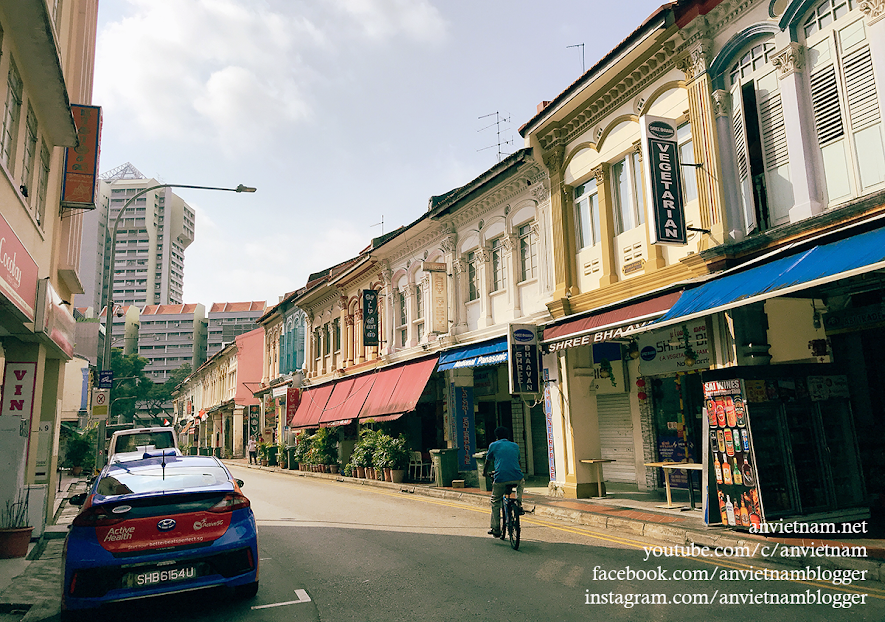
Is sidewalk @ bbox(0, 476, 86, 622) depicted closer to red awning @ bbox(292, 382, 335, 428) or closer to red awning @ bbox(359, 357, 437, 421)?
red awning @ bbox(359, 357, 437, 421)

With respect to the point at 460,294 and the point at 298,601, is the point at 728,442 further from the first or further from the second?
the point at 460,294

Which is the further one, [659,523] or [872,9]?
[659,523]

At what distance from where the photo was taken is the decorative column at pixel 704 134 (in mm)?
10859

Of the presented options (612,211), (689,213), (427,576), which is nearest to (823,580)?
(427,576)

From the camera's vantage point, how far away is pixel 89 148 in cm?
1367

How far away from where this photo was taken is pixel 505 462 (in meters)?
9.41

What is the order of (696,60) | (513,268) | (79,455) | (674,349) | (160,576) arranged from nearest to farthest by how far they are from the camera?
(160,576)
(696,60)
(674,349)
(513,268)
(79,455)

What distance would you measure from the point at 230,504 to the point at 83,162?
1063 centimetres

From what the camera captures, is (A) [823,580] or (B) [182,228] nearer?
(A) [823,580]

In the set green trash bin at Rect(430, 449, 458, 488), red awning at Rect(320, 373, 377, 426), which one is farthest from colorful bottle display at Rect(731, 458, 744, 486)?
red awning at Rect(320, 373, 377, 426)

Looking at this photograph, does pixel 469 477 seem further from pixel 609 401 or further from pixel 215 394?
pixel 215 394

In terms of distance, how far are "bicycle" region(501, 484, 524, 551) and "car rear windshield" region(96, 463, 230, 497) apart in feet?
13.2

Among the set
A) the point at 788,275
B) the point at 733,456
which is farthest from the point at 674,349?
the point at 788,275

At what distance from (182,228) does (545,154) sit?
162 m
